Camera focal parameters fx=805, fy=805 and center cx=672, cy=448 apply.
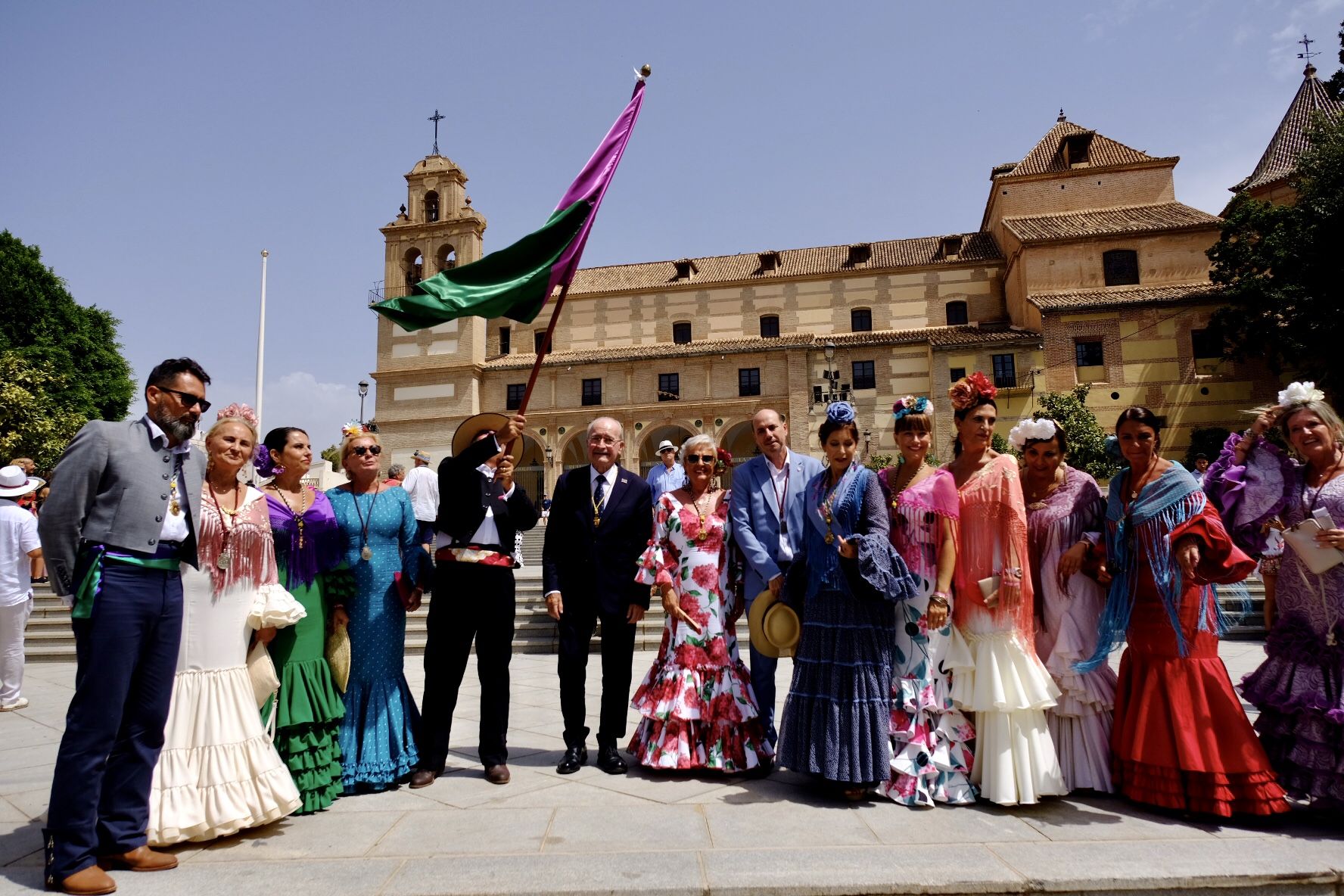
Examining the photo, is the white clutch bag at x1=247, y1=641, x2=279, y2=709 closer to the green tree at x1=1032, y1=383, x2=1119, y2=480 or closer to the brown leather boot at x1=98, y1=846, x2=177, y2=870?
the brown leather boot at x1=98, y1=846, x2=177, y2=870

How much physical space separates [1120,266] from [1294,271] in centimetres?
656

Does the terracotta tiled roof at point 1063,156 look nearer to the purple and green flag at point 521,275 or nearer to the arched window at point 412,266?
the arched window at point 412,266

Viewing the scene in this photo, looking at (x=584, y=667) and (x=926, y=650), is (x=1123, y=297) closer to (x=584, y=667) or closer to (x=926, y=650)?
(x=926, y=650)

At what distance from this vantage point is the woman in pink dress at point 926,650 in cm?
425

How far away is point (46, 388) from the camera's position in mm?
30938

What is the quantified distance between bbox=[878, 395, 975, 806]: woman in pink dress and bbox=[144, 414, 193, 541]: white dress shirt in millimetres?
3558

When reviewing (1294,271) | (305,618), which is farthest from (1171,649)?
(1294,271)

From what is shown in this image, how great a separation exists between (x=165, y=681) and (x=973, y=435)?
429 cm

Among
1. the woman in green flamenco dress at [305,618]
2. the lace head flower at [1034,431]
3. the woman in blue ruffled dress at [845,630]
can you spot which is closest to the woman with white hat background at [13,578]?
the woman in green flamenco dress at [305,618]

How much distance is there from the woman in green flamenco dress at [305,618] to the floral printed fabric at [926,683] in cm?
302

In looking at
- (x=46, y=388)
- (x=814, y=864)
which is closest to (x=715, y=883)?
(x=814, y=864)

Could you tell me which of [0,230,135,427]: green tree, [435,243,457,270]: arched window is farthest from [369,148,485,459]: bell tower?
[0,230,135,427]: green tree

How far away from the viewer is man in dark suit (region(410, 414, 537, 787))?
4883 millimetres

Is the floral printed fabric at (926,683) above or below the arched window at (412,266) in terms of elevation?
below
